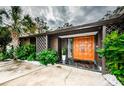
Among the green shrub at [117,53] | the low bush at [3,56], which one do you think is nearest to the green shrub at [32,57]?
the low bush at [3,56]

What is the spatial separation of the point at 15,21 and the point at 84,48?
6.17 metres

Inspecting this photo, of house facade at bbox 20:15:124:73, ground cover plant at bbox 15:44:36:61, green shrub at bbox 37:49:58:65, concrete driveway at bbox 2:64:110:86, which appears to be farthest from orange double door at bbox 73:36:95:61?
ground cover plant at bbox 15:44:36:61

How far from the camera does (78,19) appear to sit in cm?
1475

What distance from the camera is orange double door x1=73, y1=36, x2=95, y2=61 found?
757 cm

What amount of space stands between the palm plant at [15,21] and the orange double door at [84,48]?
4332 mm

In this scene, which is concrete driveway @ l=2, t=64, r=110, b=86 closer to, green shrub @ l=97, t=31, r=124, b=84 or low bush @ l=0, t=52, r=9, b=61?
green shrub @ l=97, t=31, r=124, b=84

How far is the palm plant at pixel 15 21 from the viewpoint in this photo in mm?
8906

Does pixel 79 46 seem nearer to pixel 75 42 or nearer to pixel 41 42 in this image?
pixel 75 42

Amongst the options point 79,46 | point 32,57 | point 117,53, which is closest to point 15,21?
point 32,57

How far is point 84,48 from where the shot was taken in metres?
8.08
